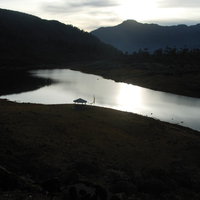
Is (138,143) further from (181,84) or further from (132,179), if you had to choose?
(181,84)

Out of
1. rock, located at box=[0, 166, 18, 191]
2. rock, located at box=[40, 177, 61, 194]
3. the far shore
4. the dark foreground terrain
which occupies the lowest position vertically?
the dark foreground terrain

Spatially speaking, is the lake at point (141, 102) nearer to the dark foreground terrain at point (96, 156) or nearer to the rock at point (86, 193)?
the dark foreground terrain at point (96, 156)

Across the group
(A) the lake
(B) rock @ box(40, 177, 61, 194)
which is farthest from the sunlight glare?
(B) rock @ box(40, 177, 61, 194)

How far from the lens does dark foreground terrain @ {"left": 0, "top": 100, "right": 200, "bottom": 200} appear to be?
18391 millimetres

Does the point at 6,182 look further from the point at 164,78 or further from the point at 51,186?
the point at 164,78

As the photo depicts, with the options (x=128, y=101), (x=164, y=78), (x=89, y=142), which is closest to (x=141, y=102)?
(x=128, y=101)

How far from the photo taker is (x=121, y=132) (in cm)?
3422

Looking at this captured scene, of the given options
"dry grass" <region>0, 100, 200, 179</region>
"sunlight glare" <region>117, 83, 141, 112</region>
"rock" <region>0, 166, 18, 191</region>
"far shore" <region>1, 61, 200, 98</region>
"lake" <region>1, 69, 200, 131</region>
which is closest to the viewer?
"rock" <region>0, 166, 18, 191</region>

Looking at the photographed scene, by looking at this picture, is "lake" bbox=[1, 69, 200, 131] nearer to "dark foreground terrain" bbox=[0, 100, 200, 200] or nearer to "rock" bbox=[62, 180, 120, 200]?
"dark foreground terrain" bbox=[0, 100, 200, 200]

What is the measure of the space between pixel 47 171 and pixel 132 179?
26.9 ft

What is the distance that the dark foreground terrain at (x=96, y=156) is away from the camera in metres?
18.4

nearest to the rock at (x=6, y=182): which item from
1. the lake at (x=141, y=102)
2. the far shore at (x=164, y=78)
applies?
the lake at (x=141, y=102)

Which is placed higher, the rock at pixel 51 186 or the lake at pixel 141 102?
the rock at pixel 51 186

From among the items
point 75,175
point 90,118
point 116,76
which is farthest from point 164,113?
point 116,76
